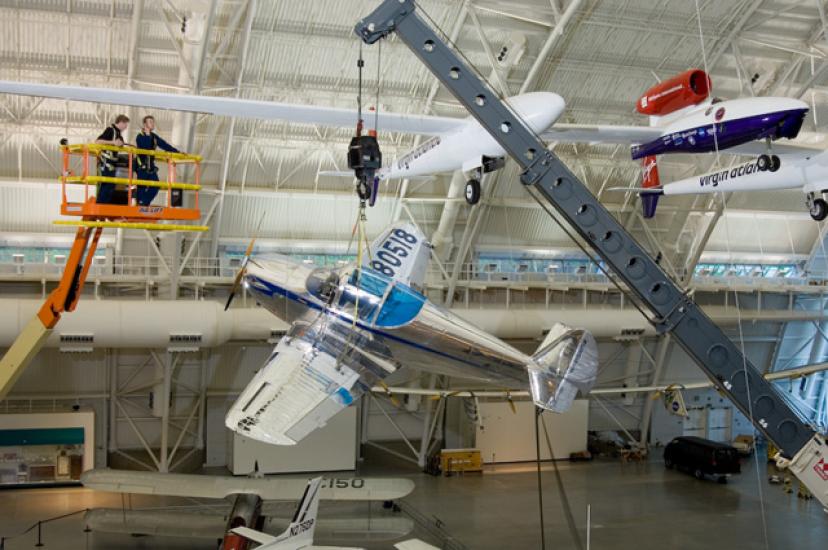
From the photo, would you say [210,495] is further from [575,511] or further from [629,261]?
[629,261]

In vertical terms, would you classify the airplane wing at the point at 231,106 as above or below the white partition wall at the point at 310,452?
above

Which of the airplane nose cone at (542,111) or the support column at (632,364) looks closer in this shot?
the airplane nose cone at (542,111)

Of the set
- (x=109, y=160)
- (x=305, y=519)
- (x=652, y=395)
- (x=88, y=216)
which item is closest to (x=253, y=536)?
(x=305, y=519)

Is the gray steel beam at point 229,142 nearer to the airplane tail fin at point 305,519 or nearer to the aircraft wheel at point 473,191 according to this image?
the aircraft wheel at point 473,191

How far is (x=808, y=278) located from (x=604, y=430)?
10205 millimetres

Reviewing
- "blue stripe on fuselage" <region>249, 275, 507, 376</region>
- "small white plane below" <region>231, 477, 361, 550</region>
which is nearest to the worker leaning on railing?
"blue stripe on fuselage" <region>249, 275, 507, 376</region>

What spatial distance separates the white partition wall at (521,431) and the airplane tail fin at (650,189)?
42.0 ft

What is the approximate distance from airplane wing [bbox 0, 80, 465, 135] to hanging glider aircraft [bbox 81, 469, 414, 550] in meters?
9.09

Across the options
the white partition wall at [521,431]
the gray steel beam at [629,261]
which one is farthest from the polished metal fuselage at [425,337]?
the white partition wall at [521,431]

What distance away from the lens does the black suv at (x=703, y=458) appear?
29.3 metres

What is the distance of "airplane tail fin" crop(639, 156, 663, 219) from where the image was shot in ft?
64.6

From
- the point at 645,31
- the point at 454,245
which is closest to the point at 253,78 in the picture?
the point at 454,245

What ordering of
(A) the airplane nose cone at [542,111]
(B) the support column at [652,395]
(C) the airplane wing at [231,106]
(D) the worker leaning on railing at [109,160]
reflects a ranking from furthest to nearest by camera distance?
(B) the support column at [652,395], (D) the worker leaning on railing at [109,160], (A) the airplane nose cone at [542,111], (C) the airplane wing at [231,106]

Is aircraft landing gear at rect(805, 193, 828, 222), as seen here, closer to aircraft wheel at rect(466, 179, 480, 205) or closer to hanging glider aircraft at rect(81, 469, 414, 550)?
aircraft wheel at rect(466, 179, 480, 205)
